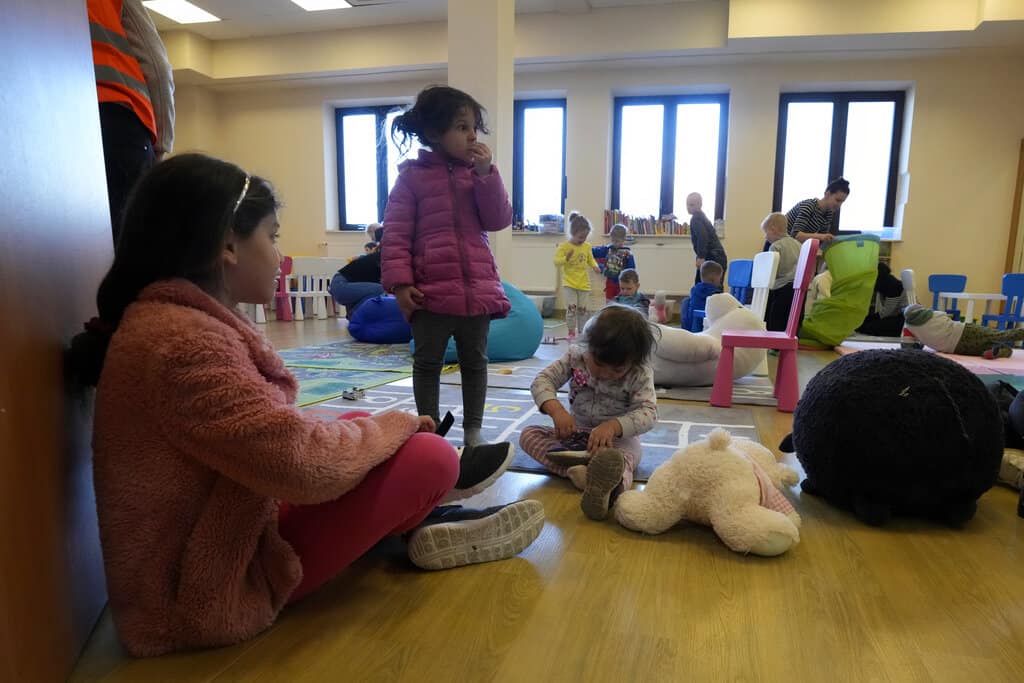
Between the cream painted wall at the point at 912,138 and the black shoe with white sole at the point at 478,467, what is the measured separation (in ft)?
17.7

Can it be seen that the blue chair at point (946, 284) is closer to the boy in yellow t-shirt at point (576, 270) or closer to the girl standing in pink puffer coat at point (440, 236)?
the boy in yellow t-shirt at point (576, 270)

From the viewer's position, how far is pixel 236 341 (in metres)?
0.81

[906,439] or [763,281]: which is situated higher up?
[763,281]

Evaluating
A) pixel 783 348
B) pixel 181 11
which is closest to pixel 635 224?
pixel 783 348

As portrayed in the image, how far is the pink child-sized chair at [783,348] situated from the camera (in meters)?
2.34

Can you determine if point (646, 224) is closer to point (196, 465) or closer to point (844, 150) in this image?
point (844, 150)

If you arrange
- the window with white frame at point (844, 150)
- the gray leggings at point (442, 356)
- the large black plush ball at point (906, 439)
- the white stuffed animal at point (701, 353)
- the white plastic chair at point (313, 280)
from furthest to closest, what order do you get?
the white plastic chair at point (313, 280)
the window with white frame at point (844, 150)
the white stuffed animal at point (701, 353)
the gray leggings at point (442, 356)
the large black plush ball at point (906, 439)

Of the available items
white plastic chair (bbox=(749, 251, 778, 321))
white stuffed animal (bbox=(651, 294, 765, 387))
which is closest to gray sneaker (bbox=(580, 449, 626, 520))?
white stuffed animal (bbox=(651, 294, 765, 387))

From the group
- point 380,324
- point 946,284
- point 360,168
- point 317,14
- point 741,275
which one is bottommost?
point 380,324

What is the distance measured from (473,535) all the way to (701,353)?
5.96 ft

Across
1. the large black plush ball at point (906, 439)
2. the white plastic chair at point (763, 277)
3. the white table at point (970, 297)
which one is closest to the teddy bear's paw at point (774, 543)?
the large black plush ball at point (906, 439)

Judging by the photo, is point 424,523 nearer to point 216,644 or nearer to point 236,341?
point 216,644

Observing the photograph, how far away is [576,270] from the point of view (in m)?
4.38

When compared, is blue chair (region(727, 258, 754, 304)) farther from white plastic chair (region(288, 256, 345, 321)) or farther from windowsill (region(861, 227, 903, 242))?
white plastic chair (region(288, 256, 345, 321))
